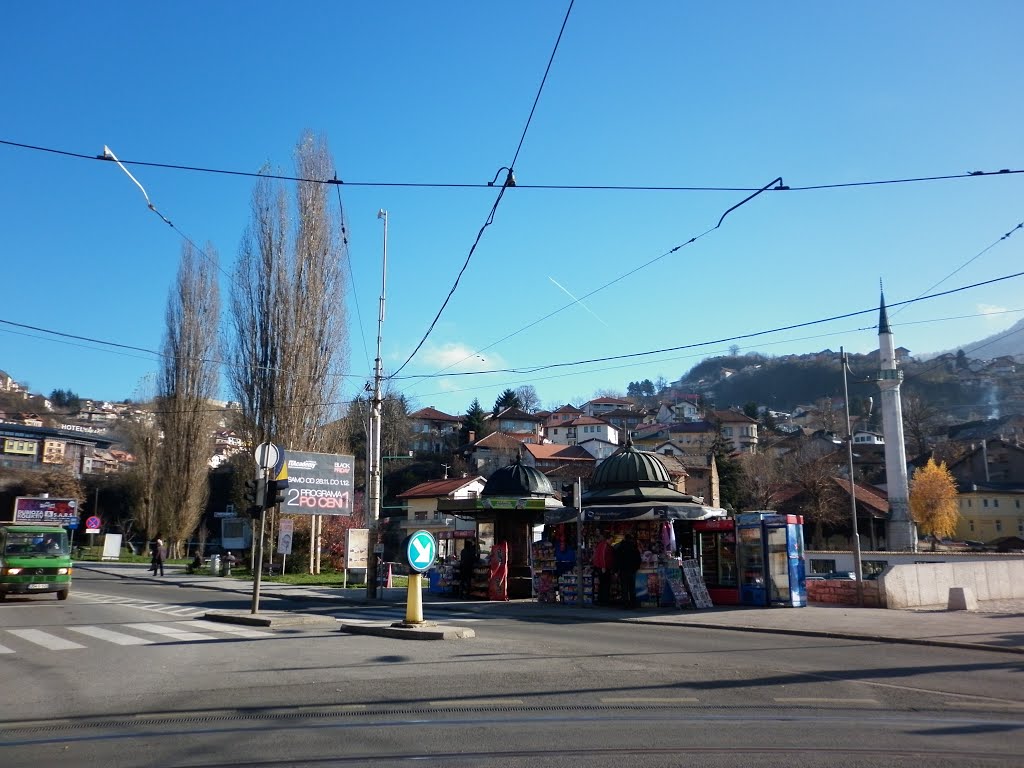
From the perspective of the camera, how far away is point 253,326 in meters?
39.9

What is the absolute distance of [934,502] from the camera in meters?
78.9

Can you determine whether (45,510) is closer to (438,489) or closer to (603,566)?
(603,566)

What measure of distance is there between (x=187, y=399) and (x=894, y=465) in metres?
58.5

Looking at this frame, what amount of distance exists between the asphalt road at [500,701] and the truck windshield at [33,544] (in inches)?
441

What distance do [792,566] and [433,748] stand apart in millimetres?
16076

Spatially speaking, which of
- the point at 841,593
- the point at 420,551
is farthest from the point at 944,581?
the point at 420,551

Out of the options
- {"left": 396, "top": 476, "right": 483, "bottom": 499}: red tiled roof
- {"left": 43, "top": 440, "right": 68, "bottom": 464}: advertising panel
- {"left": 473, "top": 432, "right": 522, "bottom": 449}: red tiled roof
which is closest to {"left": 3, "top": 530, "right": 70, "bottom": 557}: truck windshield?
{"left": 396, "top": 476, "right": 483, "bottom": 499}: red tiled roof

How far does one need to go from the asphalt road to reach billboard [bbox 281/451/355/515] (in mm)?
17614

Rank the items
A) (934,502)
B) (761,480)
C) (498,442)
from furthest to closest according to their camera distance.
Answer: (498,442), (761,480), (934,502)

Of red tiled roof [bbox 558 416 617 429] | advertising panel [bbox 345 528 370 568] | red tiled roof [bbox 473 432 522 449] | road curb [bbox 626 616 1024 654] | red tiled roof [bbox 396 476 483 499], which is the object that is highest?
red tiled roof [bbox 558 416 617 429]

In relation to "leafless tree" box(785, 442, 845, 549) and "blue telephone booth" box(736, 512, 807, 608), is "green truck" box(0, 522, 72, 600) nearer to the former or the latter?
"blue telephone booth" box(736, 512, 807, 608)

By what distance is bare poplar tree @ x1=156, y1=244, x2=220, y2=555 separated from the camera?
4803 cm

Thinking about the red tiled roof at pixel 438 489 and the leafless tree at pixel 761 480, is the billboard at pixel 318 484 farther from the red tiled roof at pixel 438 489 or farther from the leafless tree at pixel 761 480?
the leafless tree at pixel 761 480

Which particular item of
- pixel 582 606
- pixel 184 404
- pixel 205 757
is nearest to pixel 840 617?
pixel 582 606
